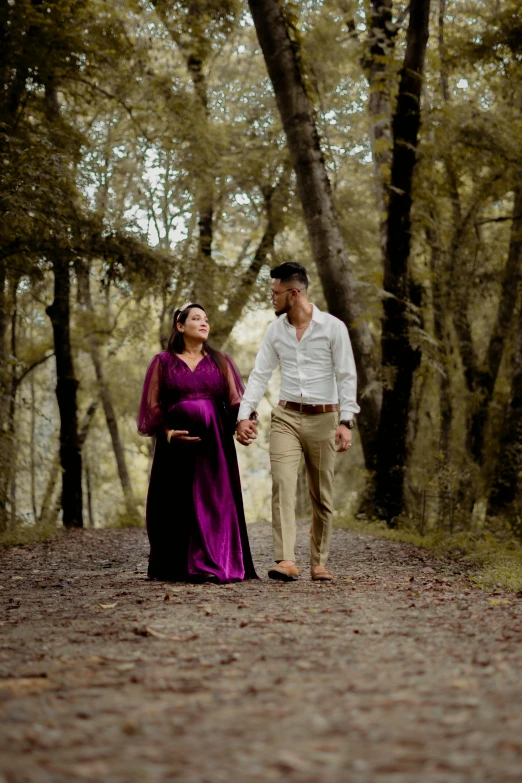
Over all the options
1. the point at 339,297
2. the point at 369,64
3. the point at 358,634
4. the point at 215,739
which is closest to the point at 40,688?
the point at 215,739

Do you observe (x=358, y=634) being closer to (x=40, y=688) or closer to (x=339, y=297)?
(x=40, y=688)

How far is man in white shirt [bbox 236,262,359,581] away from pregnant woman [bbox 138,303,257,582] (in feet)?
1.89

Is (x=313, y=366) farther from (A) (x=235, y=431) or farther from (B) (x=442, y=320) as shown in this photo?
(B) (x=442, y=320)

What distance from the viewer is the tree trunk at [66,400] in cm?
1686

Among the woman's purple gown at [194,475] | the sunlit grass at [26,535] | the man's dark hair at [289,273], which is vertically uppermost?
the man's dark hair at [289,273]

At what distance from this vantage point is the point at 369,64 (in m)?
14.2

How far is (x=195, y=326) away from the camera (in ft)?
25.1

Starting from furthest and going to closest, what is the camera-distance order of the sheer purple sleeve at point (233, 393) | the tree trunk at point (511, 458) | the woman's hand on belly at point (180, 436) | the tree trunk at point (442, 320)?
the tree trunk at point (442, 320) < the tree trunk at point (511, 458) < the sheer purple sleeve at point (233, 393) < the woman's hand on belly at point (180, 436)

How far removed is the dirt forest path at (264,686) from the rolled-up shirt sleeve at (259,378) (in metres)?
1.49

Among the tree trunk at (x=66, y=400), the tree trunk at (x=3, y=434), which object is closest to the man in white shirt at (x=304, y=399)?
the tree trunk at (x=3, y=434)

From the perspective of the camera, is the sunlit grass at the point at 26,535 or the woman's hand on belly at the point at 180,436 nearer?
the woman's hand on belly at the point at 180,436

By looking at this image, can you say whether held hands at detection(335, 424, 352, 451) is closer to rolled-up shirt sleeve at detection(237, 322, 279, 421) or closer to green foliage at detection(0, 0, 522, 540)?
rolled-up shirt sleeve at detection(237, 322, 279, 421)

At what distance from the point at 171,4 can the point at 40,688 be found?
13702 mm

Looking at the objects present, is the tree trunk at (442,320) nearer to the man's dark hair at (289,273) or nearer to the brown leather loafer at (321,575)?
the man's dark hair at (289,273)
